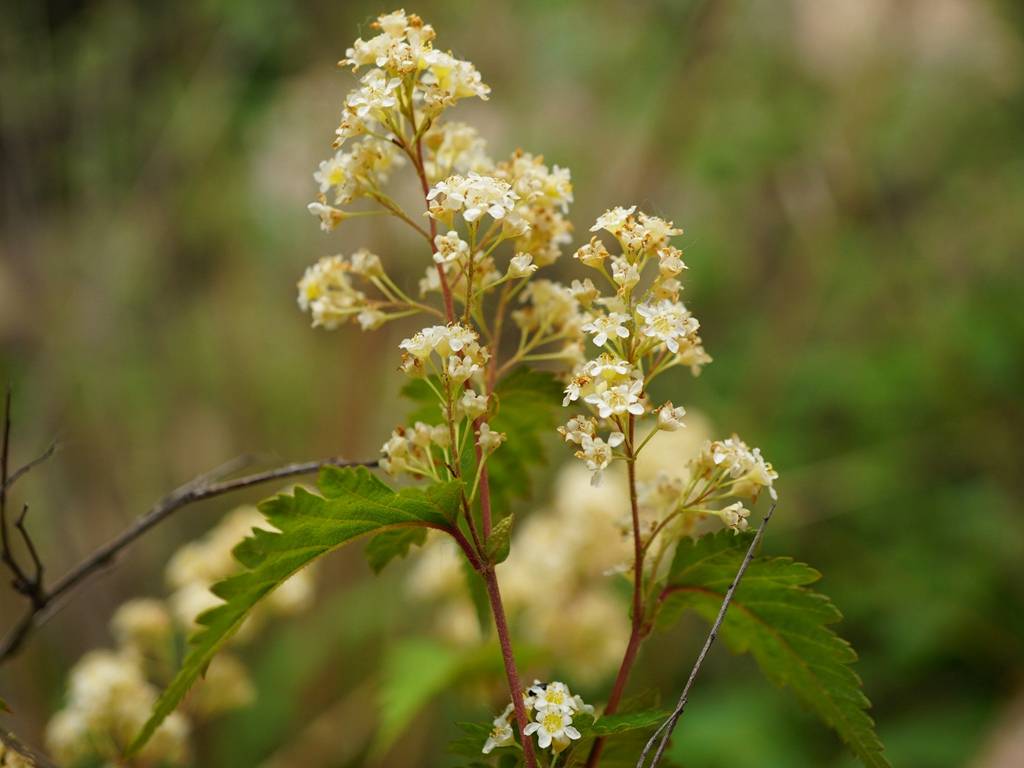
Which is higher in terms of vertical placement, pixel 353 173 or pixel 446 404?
pixel 353 173

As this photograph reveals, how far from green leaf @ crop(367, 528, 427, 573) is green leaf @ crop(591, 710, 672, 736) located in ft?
0.60

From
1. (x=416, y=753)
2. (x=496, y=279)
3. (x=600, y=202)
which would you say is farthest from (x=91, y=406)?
(x=496, y=279)

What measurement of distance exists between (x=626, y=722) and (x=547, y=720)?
0.05m

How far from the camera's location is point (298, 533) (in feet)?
1.86

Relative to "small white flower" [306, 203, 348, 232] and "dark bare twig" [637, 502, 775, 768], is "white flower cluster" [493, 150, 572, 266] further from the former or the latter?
"dark bare twig" [637, 502, 775, 768]

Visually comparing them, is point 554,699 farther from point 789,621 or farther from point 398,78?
point 398,78

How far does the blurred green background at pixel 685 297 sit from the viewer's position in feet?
7.58

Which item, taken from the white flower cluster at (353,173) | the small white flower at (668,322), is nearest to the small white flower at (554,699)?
the small white flower at (668,322)

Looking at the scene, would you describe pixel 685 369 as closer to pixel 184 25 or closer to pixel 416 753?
pixel 416 753

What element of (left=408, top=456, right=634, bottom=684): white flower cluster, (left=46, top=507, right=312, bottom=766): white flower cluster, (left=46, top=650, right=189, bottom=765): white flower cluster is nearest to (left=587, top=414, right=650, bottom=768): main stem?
(left=46, top=507, right=312, bottom=766): white flower cluster

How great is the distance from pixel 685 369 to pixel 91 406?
73.2 inches

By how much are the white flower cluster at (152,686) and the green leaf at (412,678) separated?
7.7 inches

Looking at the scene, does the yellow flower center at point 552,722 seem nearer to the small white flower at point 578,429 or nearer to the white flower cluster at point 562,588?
the small white flower at point 578,429

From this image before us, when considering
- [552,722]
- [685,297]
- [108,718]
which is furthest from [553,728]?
[685,297]
